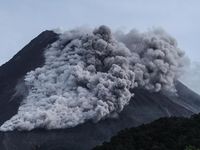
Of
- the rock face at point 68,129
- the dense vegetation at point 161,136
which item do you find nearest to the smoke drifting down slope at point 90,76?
the rock face at point 68,129

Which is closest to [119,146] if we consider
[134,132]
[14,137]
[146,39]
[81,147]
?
[134,132]

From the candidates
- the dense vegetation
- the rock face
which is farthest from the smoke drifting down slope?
the dense vegetation

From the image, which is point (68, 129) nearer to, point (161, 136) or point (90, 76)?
point (90, 76)

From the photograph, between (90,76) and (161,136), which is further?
(90,76)

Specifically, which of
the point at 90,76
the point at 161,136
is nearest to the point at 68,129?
the point at 90,76

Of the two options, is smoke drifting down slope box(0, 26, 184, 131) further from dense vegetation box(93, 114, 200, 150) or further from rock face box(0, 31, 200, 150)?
dense vegetation box(93, 114, 200, 150)

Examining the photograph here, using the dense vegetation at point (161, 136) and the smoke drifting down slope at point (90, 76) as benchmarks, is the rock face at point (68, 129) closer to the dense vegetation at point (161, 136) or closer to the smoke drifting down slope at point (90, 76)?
the smoke drifting down slope at point (90, 76)
